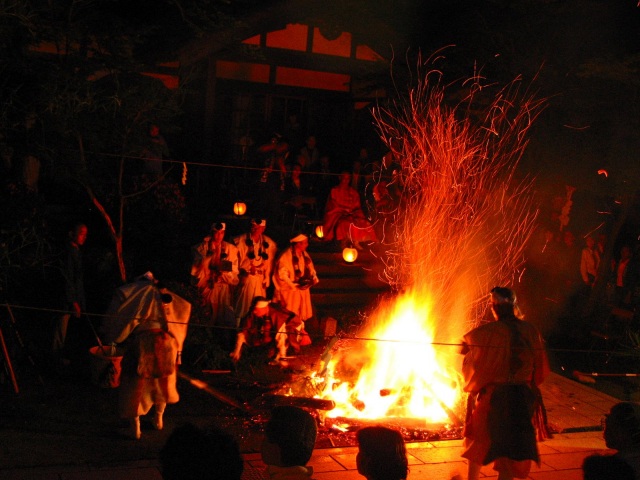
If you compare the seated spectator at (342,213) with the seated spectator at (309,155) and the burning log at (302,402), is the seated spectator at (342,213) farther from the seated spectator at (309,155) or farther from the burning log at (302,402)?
the burning log at (302,402)

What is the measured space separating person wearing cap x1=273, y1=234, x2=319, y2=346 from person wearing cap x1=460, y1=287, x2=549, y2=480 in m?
5.01

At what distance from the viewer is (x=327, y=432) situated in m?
Result: 7.26

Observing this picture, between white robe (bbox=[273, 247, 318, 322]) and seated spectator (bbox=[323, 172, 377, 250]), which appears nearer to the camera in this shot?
white robe (bbox=[273, 247, 318, 322])

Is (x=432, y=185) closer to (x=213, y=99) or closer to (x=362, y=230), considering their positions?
(x=362, y=230)

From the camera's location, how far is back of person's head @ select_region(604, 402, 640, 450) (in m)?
3.80

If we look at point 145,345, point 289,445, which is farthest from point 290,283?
point 289,445

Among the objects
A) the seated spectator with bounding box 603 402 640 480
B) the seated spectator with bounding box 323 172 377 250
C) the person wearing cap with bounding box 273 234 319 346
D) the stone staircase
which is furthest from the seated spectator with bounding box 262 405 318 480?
the seated spectator with bounding box 323 172 377 250

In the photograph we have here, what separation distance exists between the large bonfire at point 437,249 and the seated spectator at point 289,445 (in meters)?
2.59

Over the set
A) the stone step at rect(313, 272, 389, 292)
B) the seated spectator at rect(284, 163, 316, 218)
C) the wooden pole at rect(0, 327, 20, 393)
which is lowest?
the wooden pole at rect(0, 327, 20, 393)

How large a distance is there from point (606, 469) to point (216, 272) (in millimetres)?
7741

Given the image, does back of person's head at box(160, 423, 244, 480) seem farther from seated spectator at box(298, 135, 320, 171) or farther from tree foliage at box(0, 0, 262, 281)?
seated spectator at box(298, 135, 320, 171)

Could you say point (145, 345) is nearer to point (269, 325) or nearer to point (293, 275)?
point (269, 325)

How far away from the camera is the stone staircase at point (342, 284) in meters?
12.1

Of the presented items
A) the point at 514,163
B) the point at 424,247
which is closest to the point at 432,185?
the point at 424,247
